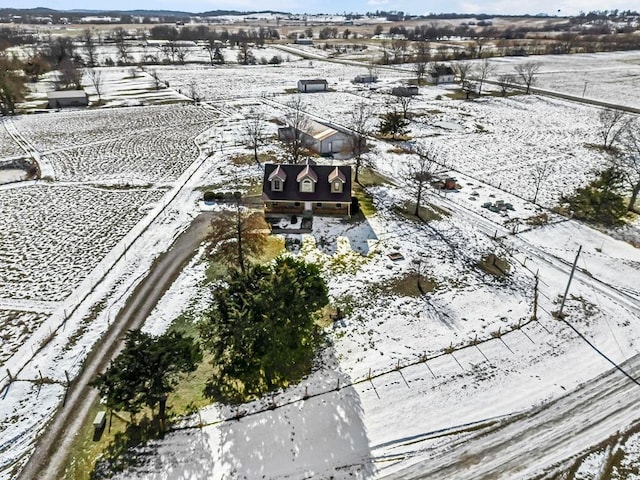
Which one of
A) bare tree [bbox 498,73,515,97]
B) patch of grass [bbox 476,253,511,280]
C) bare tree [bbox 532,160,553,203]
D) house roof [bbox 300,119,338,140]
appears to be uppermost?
bare tree [bbox 498,73,515,97]

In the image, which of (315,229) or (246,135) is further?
(246,135)

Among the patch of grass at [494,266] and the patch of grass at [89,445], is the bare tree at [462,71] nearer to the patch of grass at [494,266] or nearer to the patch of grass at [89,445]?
the patch of grass at [494,266]

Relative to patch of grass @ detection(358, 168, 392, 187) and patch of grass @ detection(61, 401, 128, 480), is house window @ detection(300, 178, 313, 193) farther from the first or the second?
patch of grass @ detection(61, 401, 128, 480)

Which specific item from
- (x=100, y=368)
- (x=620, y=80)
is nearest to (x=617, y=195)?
(x=100, y=368)

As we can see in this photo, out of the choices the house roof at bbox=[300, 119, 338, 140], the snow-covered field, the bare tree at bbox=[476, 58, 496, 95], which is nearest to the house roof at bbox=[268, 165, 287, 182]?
the house roof at bbox=[300, 119, 338, 140]

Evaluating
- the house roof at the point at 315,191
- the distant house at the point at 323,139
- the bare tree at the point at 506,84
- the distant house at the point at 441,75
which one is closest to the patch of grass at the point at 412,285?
the house roof at the point at 315,191

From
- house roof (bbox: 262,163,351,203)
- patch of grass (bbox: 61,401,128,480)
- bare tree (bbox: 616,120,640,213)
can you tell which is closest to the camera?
patch of grass (bbox: 61,401,128,480)

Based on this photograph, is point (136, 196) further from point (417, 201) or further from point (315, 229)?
point (417, 201)
